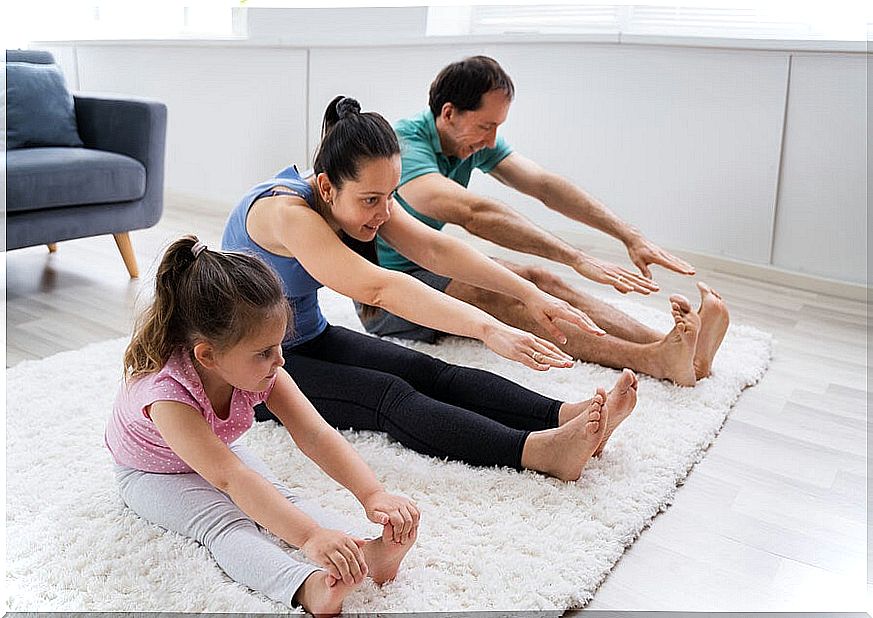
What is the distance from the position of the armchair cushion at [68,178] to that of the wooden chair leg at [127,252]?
13cm

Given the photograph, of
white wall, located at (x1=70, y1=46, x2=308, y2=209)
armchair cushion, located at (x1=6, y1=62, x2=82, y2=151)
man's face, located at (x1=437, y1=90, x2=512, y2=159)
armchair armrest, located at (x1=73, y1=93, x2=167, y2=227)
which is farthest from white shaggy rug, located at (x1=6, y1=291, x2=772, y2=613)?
white wall, located at (x1=70, y1=46, x2=308, y2=209)

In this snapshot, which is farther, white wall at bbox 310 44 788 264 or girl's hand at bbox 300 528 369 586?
white wall at bbox 310 44 788 264

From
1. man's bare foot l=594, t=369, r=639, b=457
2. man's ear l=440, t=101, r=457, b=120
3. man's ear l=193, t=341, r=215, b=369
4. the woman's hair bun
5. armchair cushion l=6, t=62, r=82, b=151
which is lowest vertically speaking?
man's bare foot l=594, t=369, r=639, b=457

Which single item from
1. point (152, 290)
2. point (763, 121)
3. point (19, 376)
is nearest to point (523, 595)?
point (152, 290)

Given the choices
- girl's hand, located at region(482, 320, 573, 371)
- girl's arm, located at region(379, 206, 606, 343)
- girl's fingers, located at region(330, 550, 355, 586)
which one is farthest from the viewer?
girl's arm, located at region(379, 206, 606, 343)

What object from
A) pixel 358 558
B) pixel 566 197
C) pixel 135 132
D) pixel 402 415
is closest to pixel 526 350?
pixel 402 415

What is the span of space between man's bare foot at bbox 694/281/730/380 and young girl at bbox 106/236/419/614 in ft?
3.51

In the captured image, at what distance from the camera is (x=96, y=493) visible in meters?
1.61

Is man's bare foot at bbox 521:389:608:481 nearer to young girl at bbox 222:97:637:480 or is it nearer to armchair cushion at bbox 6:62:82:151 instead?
young girl at bbox 222:97:637:480

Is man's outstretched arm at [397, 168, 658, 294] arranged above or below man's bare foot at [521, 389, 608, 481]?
above

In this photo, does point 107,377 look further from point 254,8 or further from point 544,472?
point 254,8

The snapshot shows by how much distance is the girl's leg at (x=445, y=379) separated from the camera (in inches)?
70.5

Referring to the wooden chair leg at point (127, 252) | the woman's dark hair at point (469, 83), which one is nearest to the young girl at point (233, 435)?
the woman's dark hair at point (469, 83)

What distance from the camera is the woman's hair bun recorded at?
5.45 ft
